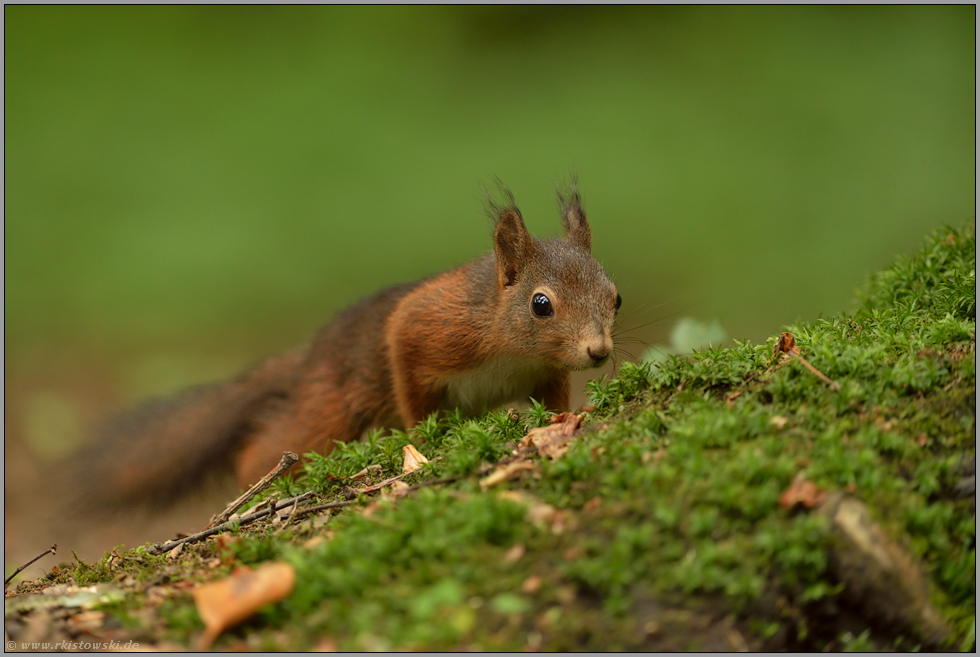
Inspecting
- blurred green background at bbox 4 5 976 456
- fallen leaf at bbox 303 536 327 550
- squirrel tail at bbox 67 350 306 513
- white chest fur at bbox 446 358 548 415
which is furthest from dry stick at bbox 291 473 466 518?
blurred green background at bbox 4 5 976 456

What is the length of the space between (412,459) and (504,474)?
90 centimetres

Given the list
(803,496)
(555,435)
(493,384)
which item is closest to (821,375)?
(803,496)

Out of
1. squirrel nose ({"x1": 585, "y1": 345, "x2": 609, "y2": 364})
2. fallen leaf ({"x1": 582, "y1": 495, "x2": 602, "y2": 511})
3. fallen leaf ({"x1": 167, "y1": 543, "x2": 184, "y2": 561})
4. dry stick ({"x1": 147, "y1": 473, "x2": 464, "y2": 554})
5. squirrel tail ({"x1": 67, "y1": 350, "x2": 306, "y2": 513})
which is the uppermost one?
fallen leaf ({"x1": 582, "y1": 495, "x2": 602, "y2": 511})

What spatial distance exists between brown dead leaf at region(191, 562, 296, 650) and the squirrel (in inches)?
99.6

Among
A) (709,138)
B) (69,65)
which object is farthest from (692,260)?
(69,65)

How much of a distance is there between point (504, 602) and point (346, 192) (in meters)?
10.3

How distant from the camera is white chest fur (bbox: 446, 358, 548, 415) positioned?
498 centimetres

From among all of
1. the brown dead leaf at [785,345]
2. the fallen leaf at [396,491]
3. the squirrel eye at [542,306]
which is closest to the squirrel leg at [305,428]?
the squirrel eye at [542,306]

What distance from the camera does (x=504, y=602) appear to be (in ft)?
6.44

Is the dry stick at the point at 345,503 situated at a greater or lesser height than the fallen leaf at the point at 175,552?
greater

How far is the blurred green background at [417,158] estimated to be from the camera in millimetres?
10180

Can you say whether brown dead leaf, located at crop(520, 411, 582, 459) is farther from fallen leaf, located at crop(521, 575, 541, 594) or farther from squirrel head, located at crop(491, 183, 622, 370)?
squirrel head, located at crop(491, 183, 622, 370)

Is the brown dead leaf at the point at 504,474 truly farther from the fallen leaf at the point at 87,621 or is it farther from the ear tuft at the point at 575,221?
the ear tuft at the point at 575,221

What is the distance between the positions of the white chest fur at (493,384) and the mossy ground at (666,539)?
203 centimetres
